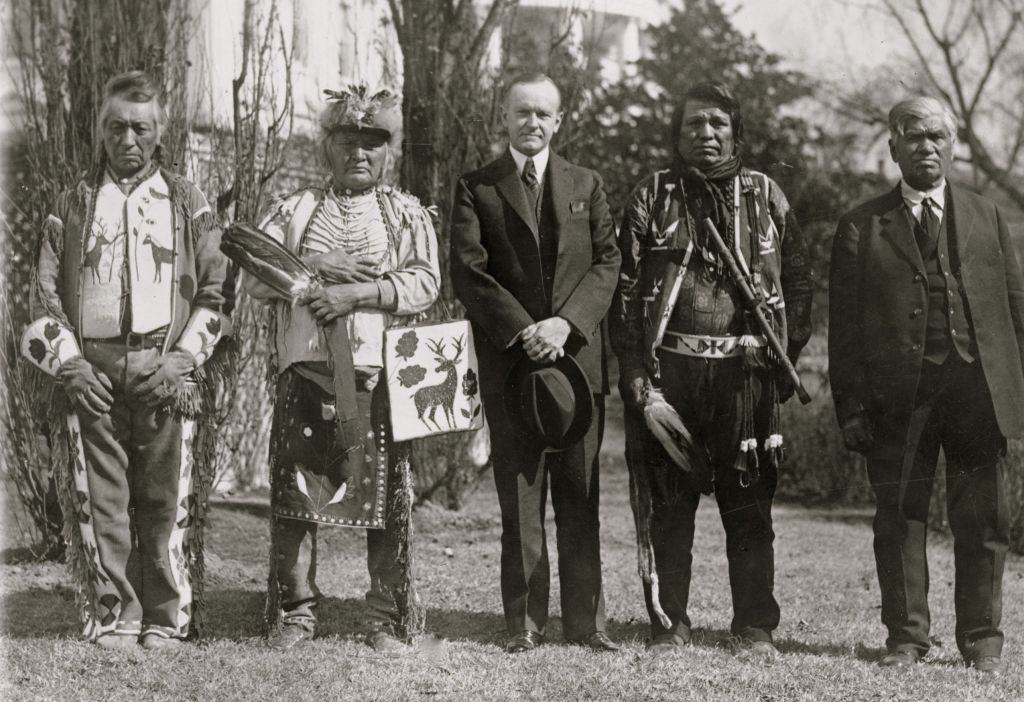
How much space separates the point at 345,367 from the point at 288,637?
114 cm

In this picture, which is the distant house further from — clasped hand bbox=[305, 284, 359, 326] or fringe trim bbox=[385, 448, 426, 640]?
fringe trim bbox=[385, 448, 426, 640]

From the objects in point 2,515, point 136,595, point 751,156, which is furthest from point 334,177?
point 751,156

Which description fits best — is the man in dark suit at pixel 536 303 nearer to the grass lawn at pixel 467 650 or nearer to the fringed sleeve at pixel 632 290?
the fringed sleeve at pixel 632 290

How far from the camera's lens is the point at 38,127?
6.34 m

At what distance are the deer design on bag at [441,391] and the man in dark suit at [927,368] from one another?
1.57 m

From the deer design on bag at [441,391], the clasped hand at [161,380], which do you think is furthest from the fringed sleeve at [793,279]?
the clasped hand at [161,380]

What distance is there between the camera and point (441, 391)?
471cm

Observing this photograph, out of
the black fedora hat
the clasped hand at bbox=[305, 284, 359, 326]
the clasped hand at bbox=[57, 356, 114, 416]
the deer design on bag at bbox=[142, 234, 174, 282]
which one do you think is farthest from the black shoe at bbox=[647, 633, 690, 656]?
the deer design on bag at bbox=[142, 234, 174, 282]

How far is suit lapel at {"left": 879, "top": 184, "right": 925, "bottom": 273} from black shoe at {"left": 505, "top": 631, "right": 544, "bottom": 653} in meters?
2.16

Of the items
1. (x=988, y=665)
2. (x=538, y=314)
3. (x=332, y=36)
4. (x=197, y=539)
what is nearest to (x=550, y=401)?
(x=538, y=314)

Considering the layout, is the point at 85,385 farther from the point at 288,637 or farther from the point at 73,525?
the point at 288,637

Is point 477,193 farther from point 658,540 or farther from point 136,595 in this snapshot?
point 136,595

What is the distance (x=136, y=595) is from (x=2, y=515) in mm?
2510

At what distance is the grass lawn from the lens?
4211 millimetres
